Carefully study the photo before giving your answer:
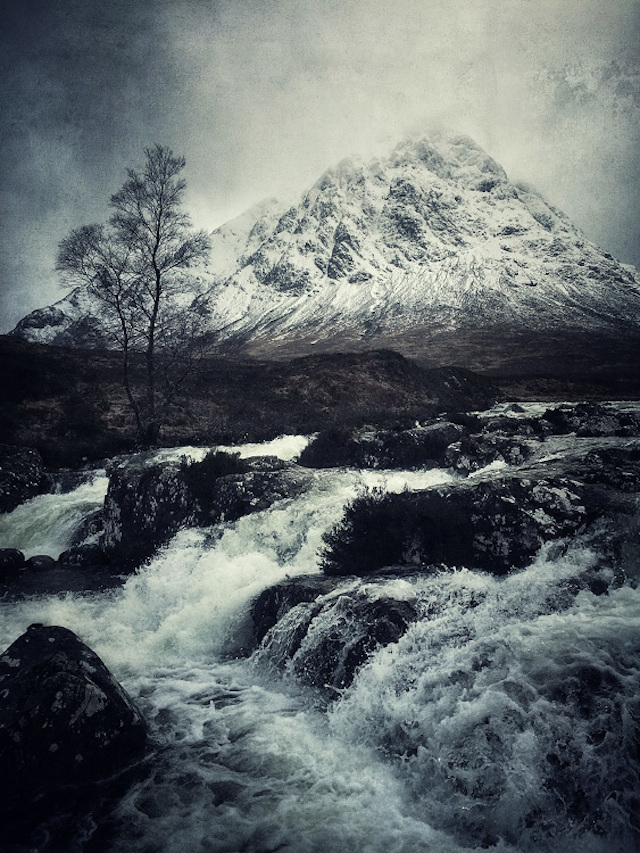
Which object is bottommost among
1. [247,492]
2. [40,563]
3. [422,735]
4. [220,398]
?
[422,735]

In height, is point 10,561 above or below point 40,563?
above

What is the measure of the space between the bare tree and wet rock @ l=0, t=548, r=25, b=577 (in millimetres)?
9311

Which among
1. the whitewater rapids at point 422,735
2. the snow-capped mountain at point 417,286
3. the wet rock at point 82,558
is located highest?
the snow-capped mountain at point 417,286

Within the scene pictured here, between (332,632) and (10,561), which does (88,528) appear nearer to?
(10,561)

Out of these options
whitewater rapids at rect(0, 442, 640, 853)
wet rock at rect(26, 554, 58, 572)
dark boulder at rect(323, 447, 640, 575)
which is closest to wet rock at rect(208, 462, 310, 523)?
dark boulder at rect(323, 447, 640, 575)

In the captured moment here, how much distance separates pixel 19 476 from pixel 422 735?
52.2ft

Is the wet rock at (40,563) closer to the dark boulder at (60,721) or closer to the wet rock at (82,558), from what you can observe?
the wet rock at (82,558)

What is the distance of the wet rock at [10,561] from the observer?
10770 mm

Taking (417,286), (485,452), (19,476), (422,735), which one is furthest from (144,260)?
(417,286)

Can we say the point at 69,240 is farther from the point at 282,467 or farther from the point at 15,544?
the point at 282,467

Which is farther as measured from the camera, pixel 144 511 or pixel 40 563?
pixel 144 511

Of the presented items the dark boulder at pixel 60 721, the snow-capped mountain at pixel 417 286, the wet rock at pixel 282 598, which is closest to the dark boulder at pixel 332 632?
the wet rock at pixel 282 598

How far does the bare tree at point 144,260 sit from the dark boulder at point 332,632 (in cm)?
1426

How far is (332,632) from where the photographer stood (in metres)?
6.20
